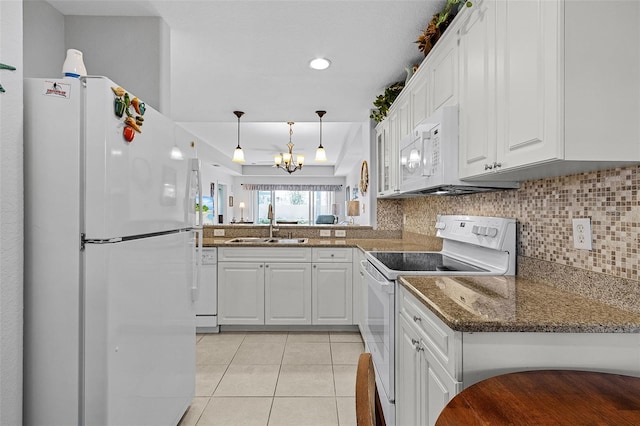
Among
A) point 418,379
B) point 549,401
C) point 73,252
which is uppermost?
point 73,252

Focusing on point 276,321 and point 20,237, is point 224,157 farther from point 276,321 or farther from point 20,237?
point 20,237

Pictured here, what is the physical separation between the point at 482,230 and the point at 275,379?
171cm

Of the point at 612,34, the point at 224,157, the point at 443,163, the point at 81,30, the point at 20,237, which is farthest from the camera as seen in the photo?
the point at 224,157

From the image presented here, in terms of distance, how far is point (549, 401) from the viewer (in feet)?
2.62

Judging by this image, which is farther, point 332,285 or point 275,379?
point 332,285

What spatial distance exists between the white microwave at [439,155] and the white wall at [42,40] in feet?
6.72

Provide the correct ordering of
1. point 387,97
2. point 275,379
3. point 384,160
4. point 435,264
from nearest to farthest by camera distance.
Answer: point 435,264, point 275,379, point 387,97, point 384,160

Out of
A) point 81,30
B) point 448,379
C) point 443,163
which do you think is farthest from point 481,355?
point 81,30

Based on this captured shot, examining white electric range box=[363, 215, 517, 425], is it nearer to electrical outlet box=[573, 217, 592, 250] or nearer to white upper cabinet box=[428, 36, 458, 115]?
electrical outlet box=[573, 217, 592, 250]

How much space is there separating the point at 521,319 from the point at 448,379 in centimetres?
29

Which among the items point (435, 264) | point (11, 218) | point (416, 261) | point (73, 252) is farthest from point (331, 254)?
point (11, 218)

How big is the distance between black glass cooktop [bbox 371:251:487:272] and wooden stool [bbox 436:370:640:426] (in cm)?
128

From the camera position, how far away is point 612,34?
1010 millimetres

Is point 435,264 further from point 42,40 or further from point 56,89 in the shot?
point 42,40
